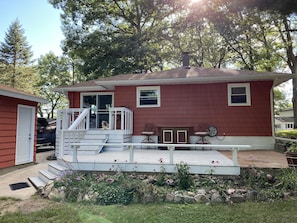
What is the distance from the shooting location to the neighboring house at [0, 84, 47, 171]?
686 cm

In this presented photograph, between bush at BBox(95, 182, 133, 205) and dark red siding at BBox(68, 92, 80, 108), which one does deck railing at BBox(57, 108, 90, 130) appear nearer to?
dark red siding at BBox(68, 92, 80, 108)

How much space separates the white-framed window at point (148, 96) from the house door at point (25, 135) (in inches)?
170

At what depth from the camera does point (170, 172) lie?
16.9ft

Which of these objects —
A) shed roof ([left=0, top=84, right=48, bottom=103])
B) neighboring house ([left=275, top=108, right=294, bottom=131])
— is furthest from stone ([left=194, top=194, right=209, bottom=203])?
neighboring house ([left=275, top=108, right=294, bottom=131])

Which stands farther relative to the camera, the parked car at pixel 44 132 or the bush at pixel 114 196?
the parked car at pixel 44 132

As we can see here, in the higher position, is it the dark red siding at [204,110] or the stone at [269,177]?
the dark red siding at [204,110]

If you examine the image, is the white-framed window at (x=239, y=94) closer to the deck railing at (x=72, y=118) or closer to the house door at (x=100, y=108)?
the house door at (x=100, y=108)

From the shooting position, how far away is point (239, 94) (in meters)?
8.98

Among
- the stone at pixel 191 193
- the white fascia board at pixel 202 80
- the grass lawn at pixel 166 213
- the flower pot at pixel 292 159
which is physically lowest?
the grass lawn at pixel 166 213

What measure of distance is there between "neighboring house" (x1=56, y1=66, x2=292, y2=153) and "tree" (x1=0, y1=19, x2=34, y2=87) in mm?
20972

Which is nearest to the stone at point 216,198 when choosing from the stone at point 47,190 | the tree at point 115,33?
the stone at point 47,190

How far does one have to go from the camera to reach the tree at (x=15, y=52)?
1027 inches

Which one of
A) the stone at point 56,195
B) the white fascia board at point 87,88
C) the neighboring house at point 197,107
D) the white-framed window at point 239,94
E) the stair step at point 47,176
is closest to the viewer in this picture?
the stone at point 56,195

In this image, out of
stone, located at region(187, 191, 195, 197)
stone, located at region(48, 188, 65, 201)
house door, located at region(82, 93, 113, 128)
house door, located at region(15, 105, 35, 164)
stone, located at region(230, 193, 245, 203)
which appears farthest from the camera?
house door, located at region(82, 93, 113, 128)
